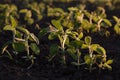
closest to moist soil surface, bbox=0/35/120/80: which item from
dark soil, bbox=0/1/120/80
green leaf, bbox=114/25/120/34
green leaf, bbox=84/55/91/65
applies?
dark soil, bbox=0/1/120/80

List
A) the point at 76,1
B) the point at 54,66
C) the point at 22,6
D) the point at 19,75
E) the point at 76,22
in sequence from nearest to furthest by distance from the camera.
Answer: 1. the point at 19,75
2. the point at 54,66
3. the point at 76,22
4. the point at 22,6
5. the point at 76,1

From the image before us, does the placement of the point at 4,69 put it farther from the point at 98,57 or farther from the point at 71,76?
the point at 98,57

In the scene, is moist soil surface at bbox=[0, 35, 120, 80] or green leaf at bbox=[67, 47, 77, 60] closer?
moist soil surface at bbox=[0, 35, 120, 80]

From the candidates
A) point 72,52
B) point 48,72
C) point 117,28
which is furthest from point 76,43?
point 117,28

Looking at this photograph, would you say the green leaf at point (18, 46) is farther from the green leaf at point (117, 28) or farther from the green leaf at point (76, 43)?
the green leaf at point (117, 28)

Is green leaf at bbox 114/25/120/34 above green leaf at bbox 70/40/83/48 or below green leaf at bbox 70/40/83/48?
above

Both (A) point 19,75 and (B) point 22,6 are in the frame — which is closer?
(A) point 19,75

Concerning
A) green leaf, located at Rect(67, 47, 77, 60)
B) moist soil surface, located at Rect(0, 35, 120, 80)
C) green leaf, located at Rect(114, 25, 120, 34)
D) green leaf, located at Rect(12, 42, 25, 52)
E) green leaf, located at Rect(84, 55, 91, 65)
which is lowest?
moist soil surface, located at Rect(0, 35, 120, 80)

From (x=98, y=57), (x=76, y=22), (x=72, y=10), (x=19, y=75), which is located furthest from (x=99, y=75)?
(x=72, y=10)

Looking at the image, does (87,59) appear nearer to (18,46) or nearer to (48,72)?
(48,72)

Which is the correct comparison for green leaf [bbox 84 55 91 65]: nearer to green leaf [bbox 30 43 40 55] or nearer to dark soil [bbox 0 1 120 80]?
dark soil [bbox 0 1 120 80]

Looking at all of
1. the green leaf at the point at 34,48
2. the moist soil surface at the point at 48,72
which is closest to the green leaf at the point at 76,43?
the moist soil surface at the point at 48,72
